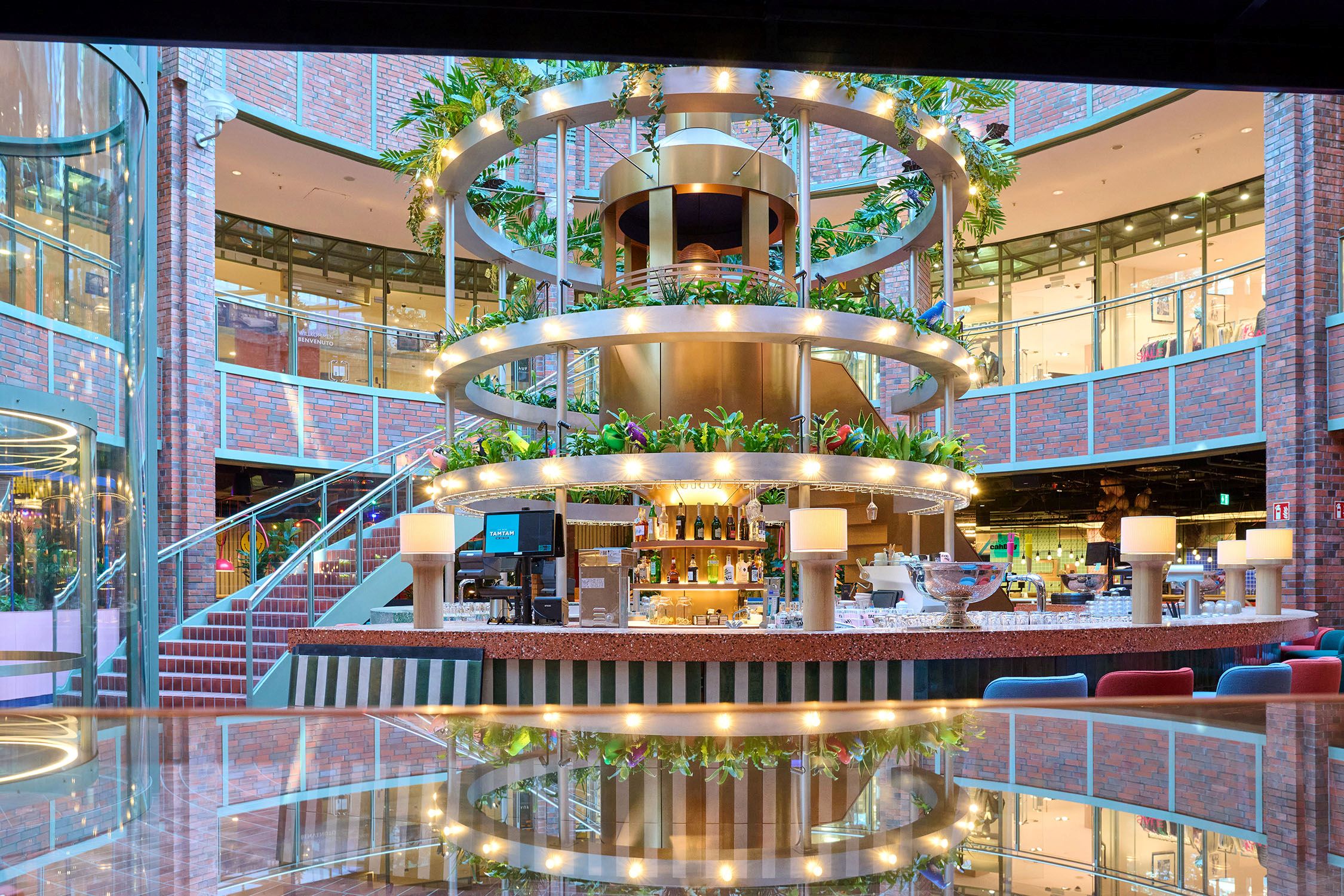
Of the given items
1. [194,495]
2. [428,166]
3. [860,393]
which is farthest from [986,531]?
[428,166]

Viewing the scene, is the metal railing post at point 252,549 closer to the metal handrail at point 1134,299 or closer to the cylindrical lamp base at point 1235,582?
the metal handrail at point 1134,299

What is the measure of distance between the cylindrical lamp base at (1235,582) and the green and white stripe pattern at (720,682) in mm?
4254

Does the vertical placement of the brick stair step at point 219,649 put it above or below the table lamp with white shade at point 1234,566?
below

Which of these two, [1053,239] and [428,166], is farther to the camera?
[1053,239]

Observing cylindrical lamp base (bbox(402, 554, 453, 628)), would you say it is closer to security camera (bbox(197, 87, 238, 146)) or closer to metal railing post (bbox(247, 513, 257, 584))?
metal railing post (bbox(247, 513, 257, 584))

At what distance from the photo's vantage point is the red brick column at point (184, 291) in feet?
40.3

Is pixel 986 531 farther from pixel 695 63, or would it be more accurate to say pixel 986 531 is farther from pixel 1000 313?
pixel 695 63

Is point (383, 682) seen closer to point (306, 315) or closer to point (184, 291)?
point (184, 291)

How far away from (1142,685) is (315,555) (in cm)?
777

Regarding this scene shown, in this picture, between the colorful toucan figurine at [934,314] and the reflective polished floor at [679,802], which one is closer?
the reflective polished floor at [679,802]

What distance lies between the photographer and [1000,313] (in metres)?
20.8

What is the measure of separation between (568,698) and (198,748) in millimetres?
3070

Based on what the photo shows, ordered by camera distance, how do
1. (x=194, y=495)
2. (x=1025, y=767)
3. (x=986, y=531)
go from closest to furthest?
(x=1025, y=767), (x=194, y=495), (x=986, y=531)

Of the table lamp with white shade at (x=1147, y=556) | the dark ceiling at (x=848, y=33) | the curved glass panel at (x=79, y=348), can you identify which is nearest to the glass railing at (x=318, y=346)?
the table lamp with white shade at (x=1147, y=556)
